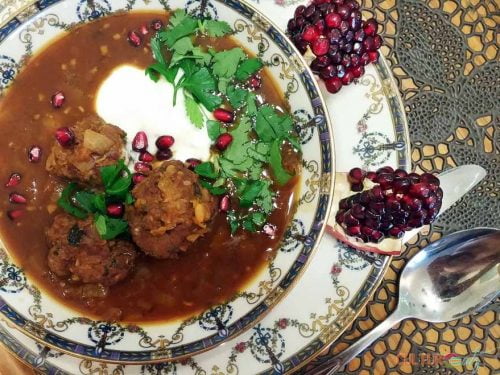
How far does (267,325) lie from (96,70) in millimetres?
1898

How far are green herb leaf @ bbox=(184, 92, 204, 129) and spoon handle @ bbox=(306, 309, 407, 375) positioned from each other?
167 centimetres

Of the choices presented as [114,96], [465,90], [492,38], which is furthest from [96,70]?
[492,38]

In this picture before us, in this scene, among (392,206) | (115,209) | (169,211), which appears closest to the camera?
(169,211)

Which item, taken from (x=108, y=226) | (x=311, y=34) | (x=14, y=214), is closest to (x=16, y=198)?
(x=14, y=214)

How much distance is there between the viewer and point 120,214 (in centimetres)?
305

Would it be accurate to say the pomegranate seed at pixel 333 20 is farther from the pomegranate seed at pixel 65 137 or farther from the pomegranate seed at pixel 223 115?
the pomegranate seed at pixel 65 137

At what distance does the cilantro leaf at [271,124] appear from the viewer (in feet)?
10.2

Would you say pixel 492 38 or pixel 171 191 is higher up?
pixel 492 38

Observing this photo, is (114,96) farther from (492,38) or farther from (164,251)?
(492,38)

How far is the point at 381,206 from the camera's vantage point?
9.66ft

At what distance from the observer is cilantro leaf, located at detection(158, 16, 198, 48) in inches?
122

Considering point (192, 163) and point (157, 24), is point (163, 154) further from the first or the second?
point (157, 24)

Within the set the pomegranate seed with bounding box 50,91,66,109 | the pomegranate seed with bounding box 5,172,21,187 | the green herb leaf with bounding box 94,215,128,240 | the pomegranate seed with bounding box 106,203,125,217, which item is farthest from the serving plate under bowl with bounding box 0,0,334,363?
the pomegranate seed with bounding box 106,203,125,217

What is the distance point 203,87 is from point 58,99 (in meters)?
0.88
